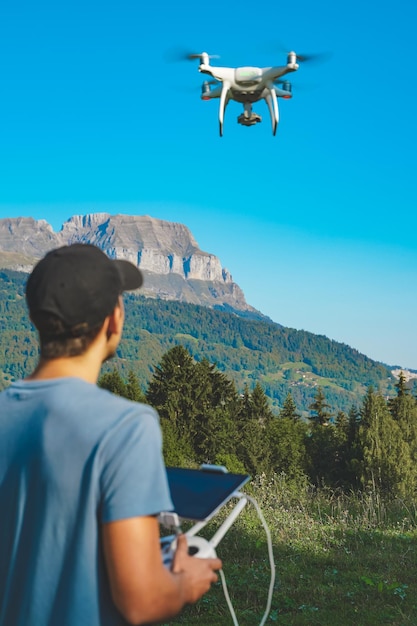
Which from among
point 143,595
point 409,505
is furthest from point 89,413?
point 409,505

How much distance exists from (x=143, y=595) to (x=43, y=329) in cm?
65

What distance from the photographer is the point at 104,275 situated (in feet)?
5.40

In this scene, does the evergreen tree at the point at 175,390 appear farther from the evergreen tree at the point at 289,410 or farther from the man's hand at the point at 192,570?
the man's hand at the point at 192,570

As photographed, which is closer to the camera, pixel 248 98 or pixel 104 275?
pixel 104 275

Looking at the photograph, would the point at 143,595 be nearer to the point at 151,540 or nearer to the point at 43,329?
the point at 151,540

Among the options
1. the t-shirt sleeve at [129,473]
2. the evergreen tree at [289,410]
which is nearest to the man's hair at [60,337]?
the t-shirt sleeve at [129,473]

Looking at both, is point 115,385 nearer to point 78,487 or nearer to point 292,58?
point 292,58

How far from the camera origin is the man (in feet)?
4.69

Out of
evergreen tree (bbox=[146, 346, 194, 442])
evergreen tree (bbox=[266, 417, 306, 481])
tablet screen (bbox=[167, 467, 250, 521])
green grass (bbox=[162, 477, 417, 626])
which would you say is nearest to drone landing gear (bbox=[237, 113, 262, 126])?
green grass (bbox=[162, 477, 417, 626])

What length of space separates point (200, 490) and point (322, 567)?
193 inches

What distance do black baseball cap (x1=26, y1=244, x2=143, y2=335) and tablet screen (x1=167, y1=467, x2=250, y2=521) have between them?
1.82ft

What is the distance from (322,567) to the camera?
629 cm

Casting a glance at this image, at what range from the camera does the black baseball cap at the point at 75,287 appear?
5.24ft

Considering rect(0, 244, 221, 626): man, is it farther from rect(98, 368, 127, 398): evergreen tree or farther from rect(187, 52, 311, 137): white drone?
rect(98, 368, 127, 398): evergreen tree
